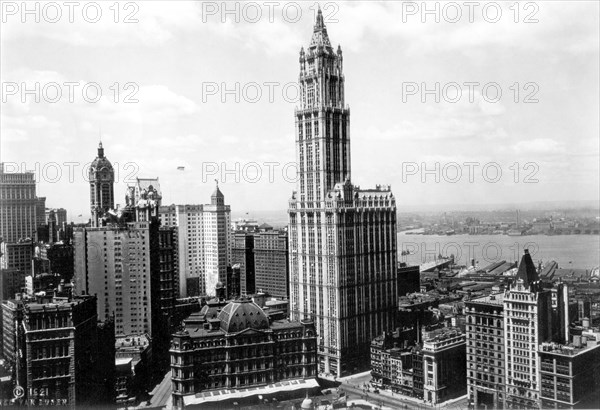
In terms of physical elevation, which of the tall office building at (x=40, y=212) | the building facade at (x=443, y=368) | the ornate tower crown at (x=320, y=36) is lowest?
the building facade at (x=443, y=368)

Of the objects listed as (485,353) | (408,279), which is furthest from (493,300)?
(408,279)

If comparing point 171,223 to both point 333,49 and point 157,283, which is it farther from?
point 333,49

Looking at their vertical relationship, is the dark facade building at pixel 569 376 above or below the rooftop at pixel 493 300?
below

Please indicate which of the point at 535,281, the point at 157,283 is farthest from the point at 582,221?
the point at 157,283

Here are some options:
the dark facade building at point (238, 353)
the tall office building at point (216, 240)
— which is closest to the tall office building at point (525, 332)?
the dark facade building at point (238, 353)

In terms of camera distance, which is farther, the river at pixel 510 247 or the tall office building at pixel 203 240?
the tall office building at pixel 203 240

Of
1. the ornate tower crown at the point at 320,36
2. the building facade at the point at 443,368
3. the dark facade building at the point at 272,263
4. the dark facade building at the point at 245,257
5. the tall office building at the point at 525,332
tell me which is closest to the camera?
the tall office building at the point at 525,332

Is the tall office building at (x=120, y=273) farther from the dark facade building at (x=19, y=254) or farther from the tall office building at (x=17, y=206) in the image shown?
the dark facade building at (x=19, y=254)
